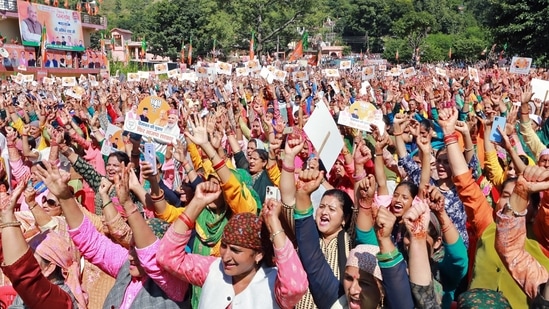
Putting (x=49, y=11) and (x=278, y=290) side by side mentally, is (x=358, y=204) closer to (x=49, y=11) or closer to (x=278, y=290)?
(x=278, y=290)

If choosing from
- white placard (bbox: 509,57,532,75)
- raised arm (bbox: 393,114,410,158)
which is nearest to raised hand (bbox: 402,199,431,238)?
raised arm (bbox: 393,114,410,158)

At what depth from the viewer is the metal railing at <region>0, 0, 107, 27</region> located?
36156mm

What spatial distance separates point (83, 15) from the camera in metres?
42.2

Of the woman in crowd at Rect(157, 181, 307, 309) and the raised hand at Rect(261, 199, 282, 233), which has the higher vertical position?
the raised hand at Rect(261, 199, 282, 233)

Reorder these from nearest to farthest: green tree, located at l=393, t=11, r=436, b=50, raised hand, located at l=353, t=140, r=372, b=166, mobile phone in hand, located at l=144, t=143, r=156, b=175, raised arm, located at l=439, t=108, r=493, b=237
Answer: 1. raised arm, located at l=439, t=108, r=493, b=237
2. raised hand, located at l=353, t=140, r=372, b=166
3. mobile phone in hand, located at l=144, t=143, r=156, b=175
4. green tree, located at l=393, t=11, r=436, b=50

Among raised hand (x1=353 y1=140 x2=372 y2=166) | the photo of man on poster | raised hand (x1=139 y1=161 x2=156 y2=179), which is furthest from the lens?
the photo of man on poster

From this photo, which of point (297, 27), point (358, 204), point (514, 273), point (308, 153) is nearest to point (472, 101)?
point (308, 153)

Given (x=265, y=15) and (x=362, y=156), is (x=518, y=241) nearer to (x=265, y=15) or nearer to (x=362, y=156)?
(x=362, y=156)

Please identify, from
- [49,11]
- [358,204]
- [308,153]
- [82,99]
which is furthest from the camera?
[49,11]

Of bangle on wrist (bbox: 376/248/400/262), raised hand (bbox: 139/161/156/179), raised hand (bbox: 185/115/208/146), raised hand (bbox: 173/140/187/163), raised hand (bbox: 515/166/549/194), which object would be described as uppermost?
raised hand (bbox: 515/166/549/194)

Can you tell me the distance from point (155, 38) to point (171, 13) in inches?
111

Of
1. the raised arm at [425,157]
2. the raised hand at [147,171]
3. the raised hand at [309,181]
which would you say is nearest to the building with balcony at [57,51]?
the raised hand at [147,171]

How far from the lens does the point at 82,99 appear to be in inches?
500

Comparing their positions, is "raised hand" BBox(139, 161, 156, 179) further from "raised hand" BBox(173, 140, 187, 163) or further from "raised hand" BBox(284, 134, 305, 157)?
"raised hand" BBox(284, 134, 305, 157)
